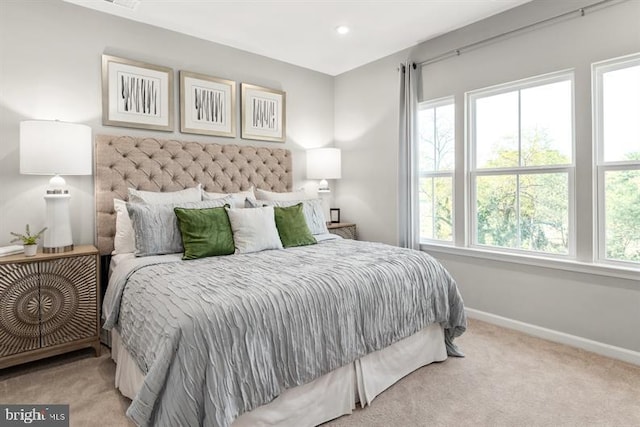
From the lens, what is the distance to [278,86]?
4.05m

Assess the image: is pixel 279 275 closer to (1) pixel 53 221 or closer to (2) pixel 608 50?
Answer: (1) pixel 53 221

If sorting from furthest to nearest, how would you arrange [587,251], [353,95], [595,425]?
[353,95], [587,251], [595,425]

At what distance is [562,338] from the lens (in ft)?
8.94

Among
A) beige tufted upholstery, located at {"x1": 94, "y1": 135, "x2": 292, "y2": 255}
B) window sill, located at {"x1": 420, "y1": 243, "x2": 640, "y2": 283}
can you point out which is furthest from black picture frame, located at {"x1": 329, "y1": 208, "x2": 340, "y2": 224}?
window sill, located at {"x1": 420, "y1": 243, "x2": 640, "y2": 283}

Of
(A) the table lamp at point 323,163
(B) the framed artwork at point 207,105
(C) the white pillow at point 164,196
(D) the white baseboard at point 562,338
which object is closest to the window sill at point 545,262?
(D) the white baseboard at point 562,338

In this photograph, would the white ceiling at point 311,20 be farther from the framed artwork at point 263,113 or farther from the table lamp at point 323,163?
the table lamp at point 323,163

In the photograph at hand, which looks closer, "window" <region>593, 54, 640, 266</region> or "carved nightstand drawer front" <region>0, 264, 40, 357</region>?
"carved nightstand drawer front" <region>0, 264, 40, 357</region>

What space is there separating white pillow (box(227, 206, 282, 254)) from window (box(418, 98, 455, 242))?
178 cm

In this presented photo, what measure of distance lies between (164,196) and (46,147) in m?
0.82

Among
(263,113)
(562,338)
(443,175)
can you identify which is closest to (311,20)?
(263,113)

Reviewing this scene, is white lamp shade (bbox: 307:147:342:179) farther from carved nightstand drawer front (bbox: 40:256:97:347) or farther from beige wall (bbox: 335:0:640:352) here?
carved nightstand drawer front (bbox: 40:256:97:347)

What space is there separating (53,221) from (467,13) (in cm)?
362

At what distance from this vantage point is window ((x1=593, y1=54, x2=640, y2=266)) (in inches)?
96.3

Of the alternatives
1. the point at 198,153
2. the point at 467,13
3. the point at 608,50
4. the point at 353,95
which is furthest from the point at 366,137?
the point at 608,50
